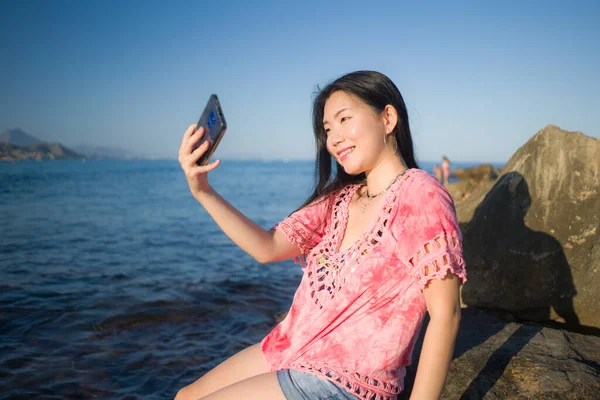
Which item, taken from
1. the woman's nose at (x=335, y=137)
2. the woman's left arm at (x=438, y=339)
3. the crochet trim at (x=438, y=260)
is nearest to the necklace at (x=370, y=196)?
the woman's nose at (x=335, y=137)

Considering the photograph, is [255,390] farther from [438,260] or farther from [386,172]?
[386,172]

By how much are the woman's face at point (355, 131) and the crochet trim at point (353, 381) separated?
1035 millimetres

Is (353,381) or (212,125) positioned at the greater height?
(212,125)

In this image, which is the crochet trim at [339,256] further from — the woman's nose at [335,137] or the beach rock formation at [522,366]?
the beach rock formation at [522,366]

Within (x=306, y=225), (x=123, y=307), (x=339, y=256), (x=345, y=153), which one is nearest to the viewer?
(x=339, y=256)

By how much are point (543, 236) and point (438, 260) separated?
8.43 ft

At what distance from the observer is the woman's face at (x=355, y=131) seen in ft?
7.09

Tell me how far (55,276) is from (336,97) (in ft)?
24.2

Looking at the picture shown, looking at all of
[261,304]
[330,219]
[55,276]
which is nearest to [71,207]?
[55,276]

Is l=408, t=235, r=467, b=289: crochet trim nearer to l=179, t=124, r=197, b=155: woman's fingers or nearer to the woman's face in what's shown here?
the woman's face

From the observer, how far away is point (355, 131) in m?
2.17

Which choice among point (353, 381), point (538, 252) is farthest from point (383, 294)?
point (538, 252)

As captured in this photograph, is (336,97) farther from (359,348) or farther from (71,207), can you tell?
(71,207)

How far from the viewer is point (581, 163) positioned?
11.8 ft
